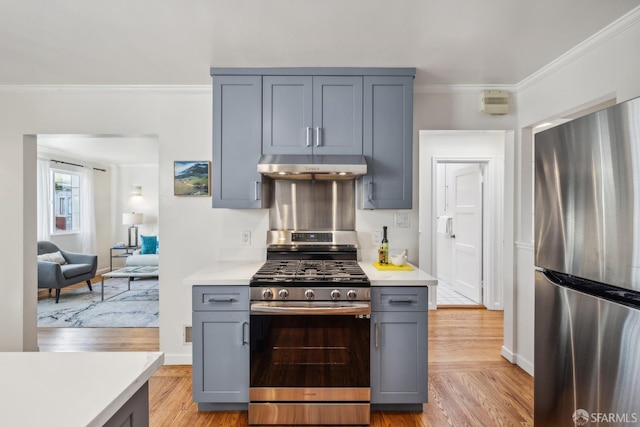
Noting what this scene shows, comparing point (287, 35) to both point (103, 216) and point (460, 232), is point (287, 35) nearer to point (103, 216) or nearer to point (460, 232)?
point (460, 232)

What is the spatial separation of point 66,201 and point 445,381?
701 centimetres

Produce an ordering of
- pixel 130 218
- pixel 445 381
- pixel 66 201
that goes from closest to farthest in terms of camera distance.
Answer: pixel 445 381
pixel 66 201
pixel 130 218

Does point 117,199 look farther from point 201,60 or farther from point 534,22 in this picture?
point 534,22

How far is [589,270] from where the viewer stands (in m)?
1.15

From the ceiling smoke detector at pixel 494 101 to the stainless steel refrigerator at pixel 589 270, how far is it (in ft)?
5.18

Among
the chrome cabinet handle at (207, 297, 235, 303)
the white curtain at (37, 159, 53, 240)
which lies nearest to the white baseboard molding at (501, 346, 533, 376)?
the chrome cabinet handle at (207, 297, 235, 303)

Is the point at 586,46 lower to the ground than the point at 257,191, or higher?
higher

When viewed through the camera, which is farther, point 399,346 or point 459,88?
point 459,88

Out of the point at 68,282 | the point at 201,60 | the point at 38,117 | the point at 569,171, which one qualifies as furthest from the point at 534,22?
the point at 68,282

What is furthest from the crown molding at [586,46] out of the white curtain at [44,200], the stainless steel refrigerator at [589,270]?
the white curtain at [44,200]

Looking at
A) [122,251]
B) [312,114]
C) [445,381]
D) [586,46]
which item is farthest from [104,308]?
[586,46]

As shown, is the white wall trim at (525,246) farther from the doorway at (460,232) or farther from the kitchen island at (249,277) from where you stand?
the doorway at (460,232)

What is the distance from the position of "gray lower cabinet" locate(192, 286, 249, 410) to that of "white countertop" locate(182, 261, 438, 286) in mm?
47

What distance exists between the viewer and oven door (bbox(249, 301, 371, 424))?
2023 millimetres
